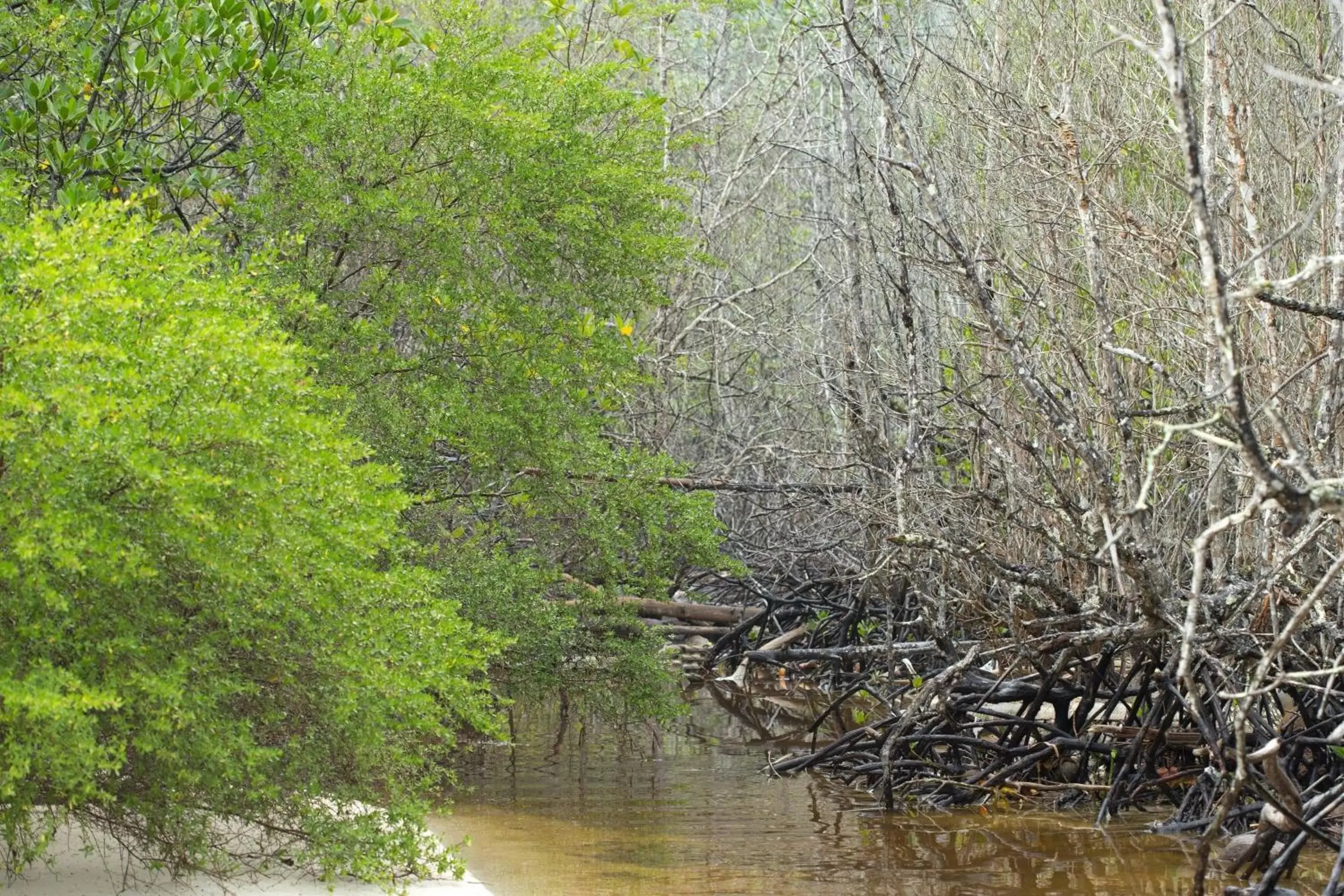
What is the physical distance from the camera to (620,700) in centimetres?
1167

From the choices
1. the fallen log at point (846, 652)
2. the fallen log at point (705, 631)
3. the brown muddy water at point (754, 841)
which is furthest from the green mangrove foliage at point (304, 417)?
→ the fallen log at point (705, 631)

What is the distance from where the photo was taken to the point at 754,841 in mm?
8062

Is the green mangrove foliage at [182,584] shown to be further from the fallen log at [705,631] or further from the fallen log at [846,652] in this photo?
the fallen log at [705,631]

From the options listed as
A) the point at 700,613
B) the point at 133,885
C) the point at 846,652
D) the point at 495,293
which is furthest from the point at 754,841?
the point at 700,613

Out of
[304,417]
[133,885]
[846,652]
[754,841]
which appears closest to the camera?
[304,417]

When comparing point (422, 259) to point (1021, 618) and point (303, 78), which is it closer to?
point (303, 78)

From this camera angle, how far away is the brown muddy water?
7055 millimetres

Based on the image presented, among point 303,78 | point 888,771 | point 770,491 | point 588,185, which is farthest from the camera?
point 770,491

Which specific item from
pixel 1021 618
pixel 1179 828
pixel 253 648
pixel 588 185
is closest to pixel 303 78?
pixel 588 185

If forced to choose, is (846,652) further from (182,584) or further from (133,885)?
(182,584)

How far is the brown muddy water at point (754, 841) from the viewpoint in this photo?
705 centimetres

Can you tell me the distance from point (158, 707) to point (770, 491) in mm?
8647

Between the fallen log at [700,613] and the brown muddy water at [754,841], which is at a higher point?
the fallen log at [700,613]

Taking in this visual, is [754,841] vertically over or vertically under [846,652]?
under
